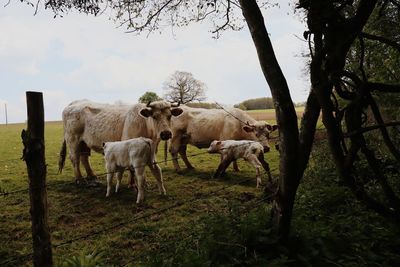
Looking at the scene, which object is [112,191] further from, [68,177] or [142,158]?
[68,177]

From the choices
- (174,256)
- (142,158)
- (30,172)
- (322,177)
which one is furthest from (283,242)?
(142,158)

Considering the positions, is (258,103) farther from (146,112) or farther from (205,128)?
(146,112)

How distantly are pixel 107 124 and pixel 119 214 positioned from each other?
382 cm

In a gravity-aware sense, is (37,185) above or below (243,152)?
above

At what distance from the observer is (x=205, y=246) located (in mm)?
3264

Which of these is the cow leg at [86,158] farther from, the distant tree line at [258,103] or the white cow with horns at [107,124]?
the distant tree line at [258,103]

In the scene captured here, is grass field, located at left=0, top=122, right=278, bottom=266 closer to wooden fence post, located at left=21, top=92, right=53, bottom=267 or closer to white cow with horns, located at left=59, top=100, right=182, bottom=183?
wooden fence post, located at left=21, top=92, right=53, bottom=267

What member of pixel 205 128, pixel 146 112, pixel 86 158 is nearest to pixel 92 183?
pixel 86 158

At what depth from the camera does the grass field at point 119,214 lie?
505 cm

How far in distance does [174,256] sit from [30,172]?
1427mm

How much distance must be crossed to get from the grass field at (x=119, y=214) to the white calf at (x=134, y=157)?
47 cm

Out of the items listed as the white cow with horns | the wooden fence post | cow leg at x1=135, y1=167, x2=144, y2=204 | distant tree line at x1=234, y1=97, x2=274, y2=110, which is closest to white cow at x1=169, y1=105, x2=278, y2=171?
the white cow with horns

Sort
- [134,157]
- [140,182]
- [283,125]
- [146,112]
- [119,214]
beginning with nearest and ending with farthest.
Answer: [283,125] < [119,214] < [140,182] < [134,157] < [146,112]

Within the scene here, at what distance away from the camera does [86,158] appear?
10.8 m
